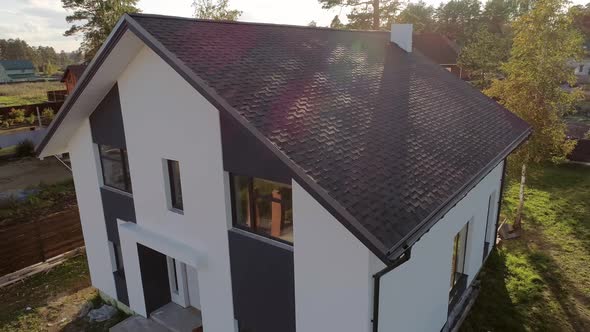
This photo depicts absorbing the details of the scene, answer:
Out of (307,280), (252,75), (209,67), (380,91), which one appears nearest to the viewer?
(307,280)

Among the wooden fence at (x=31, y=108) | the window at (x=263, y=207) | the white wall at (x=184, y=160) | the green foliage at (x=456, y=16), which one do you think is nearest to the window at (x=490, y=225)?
the window at (x=263, y=207)

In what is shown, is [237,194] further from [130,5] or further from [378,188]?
[130,5]

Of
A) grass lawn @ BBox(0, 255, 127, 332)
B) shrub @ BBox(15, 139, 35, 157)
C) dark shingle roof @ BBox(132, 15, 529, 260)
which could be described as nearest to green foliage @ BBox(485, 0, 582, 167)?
dark shingle roof @ BBox(132, 15, 529, 260)

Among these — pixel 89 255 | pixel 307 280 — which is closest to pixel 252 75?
pixel 307 280

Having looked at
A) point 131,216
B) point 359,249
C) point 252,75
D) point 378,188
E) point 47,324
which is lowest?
point 47,324

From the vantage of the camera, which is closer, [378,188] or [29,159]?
[378,188]

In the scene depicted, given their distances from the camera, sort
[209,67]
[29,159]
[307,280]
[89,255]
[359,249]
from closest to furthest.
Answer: [359,249] < [307,280] < [209,67] < [89,255] < [29,159]

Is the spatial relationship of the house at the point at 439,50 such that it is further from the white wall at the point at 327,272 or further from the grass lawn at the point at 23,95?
the grass lawn at the point at 23,95
